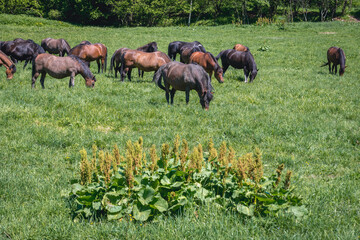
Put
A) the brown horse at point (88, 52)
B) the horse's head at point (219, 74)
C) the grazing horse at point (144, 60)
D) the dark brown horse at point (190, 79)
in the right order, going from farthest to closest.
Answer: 1. the brown horse at point (88, 52)
2. the grazing horse at point (144, 60)
3. the horse's head at point (219, 74)
4. the dark brown horse at point (190, 79)

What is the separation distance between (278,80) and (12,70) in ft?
40.3

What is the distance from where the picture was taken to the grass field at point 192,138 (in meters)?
3.51

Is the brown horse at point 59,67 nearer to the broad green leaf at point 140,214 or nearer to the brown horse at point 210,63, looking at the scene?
the brown horse at point 210,63

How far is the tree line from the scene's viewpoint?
2142 inches

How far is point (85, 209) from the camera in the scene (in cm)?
370

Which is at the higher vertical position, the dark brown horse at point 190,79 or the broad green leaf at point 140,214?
the dark brown horse at point 190,79

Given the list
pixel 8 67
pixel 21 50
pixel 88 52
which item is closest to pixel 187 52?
pixel 88 52

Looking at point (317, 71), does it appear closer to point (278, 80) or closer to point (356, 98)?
point (278, 80)

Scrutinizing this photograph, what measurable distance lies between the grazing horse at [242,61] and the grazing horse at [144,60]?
4181 millimetres

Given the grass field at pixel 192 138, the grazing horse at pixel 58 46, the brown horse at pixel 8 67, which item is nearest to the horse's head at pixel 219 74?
the grass field at pixel 192 138

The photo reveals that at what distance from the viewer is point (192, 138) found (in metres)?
7.51

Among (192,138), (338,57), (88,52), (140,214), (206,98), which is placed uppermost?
(338,57)

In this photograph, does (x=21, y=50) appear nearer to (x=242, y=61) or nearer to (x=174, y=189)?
(x=242, y=61)

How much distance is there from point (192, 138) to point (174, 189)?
3.73 meters
